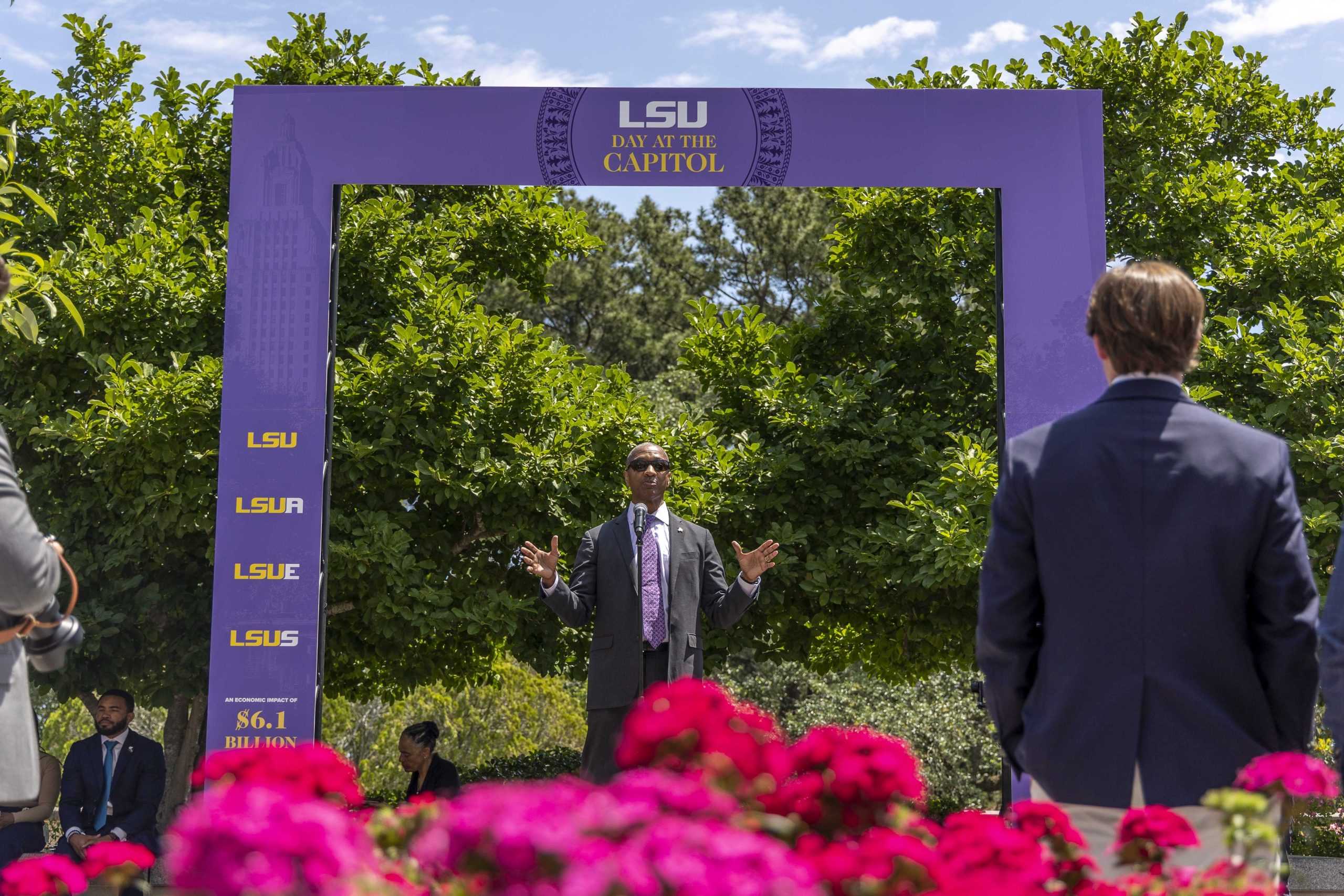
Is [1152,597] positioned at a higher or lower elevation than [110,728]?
higher

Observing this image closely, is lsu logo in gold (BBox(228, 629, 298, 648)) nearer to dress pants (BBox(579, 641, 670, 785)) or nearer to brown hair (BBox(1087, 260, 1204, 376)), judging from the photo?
dress pants (BBox(579, 641, 670, 785))

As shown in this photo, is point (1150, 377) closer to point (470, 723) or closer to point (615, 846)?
point (615, 846)

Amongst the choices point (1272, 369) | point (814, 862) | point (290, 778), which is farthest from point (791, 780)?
point (1272, 369)

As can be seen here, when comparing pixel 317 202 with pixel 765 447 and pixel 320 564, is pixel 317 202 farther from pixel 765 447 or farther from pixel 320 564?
pixel 765 447

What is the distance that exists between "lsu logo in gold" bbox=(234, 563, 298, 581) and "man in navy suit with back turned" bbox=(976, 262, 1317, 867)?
13.9 feet

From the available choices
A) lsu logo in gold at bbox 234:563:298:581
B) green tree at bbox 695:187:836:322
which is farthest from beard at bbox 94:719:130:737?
green tree at bbox 695:187:836:322

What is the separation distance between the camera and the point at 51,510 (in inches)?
295

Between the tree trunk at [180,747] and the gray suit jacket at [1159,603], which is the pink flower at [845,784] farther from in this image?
the tree trunk at [180,747]

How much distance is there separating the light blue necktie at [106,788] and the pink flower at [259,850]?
6.31m

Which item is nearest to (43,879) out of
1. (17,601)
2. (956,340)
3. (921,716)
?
(17,601)

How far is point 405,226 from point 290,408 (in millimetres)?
2297

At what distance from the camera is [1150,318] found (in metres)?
2.30

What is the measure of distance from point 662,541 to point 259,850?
4.10 meters

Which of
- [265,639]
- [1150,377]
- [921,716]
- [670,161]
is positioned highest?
[670,161]
